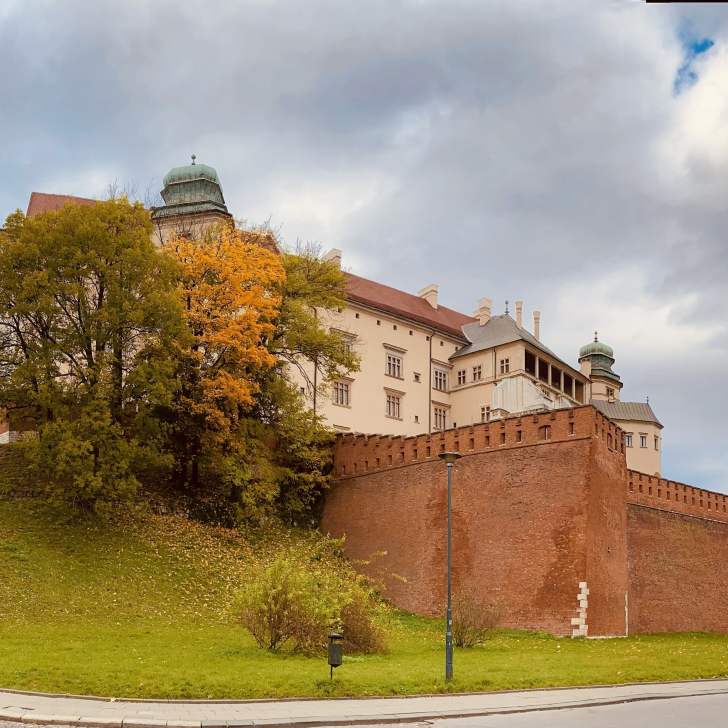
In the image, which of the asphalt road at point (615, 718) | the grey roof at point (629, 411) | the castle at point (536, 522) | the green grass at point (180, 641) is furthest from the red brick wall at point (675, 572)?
the grey roof at point (629, 411)

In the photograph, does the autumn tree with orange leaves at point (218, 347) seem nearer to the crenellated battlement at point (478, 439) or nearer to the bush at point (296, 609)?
the crenellated battlement at point (478, 439)

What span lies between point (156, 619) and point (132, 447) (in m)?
5.91

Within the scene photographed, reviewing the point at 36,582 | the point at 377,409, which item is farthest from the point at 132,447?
the point at 377,409

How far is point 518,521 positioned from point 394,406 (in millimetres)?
23649

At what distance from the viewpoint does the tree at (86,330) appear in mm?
29078

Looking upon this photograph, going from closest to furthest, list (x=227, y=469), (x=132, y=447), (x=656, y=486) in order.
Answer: (x=132, y=447) < (x=227, y=469) < (x=656, y=486)

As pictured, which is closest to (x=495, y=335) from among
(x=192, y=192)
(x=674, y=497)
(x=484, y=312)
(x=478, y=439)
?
(x=484, y=312)

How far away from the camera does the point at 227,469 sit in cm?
3247

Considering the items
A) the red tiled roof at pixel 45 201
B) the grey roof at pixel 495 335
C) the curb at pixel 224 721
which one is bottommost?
the curb at pixel 224 721

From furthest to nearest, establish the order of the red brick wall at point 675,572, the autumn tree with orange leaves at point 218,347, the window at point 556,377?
the window at point 556,377
the red brick wall at point 675,572
the autumn tree with orange leaves at point 218,347

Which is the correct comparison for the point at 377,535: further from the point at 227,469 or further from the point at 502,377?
the point at 502,377

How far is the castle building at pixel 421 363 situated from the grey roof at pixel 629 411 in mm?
3126

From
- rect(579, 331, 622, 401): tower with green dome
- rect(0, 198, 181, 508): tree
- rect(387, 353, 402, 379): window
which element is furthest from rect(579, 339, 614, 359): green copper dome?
rect(0, 198, 181, 508): tree

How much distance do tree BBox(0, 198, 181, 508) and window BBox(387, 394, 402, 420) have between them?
23245 mm
